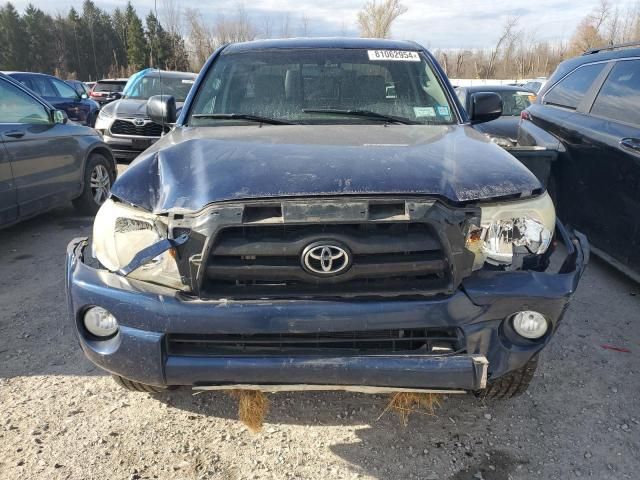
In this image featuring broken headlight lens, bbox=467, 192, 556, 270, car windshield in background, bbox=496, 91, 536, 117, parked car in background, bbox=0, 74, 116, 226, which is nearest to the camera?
broken headlight lens, bbox=467, 192, 556, 270

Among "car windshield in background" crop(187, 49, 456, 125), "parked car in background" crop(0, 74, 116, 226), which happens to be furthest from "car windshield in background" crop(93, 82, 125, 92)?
"car windshield in background" crop(187, 49, 456, 125)

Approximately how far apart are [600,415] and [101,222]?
2657 millimetres

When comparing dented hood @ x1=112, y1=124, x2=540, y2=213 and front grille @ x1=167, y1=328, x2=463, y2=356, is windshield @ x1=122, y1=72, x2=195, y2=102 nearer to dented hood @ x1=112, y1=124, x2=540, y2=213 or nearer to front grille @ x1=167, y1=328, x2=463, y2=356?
dented hood @ x1=112, y1=124, x2=540, y2=213

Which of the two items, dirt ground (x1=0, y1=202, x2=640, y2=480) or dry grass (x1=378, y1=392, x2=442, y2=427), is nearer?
dirt ground (x1=0, y1=202, x2=640, y2=480)

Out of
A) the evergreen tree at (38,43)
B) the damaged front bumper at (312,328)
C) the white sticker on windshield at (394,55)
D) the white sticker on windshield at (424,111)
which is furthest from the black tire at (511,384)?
the evergreen tree at (38,43)

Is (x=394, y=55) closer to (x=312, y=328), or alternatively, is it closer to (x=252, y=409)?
(x=312, y=328)

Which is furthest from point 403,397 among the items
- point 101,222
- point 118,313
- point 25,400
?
point 25,400

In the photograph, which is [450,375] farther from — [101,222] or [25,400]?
[25,400]

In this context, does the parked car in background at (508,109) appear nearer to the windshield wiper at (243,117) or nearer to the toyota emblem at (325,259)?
the windshield wiper at (243,117)

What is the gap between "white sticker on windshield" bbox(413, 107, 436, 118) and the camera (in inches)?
132

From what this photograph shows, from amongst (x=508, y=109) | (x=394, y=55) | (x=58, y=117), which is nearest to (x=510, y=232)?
(x=394, y=55)

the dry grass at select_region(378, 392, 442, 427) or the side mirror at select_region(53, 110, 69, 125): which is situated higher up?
the side mirror at select_region(53, 110, 69, 125)

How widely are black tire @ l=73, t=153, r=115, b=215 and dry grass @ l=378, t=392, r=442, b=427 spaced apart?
4.66 m

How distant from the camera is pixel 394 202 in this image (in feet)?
6.98
